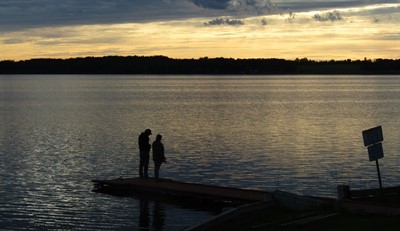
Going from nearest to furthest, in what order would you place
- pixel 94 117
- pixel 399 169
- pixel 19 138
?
pixel 399 169 < pixel 19 138 < pixel 94 117

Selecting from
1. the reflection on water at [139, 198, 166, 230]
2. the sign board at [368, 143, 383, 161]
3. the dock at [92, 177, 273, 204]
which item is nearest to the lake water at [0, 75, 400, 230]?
the reflection on water at [139, 198, 166, 230]

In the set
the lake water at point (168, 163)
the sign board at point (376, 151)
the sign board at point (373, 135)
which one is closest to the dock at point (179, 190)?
the lake water at point (168, 163)

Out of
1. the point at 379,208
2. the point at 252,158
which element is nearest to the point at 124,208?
the point at 379,208

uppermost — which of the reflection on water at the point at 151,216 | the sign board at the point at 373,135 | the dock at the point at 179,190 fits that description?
the sign board at the point at 373,135

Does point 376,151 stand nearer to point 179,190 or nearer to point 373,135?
point 373,135

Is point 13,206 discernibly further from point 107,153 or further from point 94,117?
point 94,117

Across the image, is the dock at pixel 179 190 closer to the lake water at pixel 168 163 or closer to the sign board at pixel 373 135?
the lake water at pixel 168 163

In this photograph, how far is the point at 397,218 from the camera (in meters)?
17.1

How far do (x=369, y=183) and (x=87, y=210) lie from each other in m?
13.3

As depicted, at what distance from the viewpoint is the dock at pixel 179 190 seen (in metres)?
26.2

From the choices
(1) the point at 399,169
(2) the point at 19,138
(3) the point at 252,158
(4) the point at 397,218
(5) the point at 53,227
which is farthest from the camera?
(2) the point at 19,138

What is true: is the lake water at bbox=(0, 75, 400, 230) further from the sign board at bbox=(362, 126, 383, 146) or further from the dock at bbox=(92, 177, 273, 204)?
the sign board at bbox=(362, 126, 383, 146)

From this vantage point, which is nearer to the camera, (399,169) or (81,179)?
(81,179)

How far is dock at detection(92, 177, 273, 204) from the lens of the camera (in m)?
26.2
